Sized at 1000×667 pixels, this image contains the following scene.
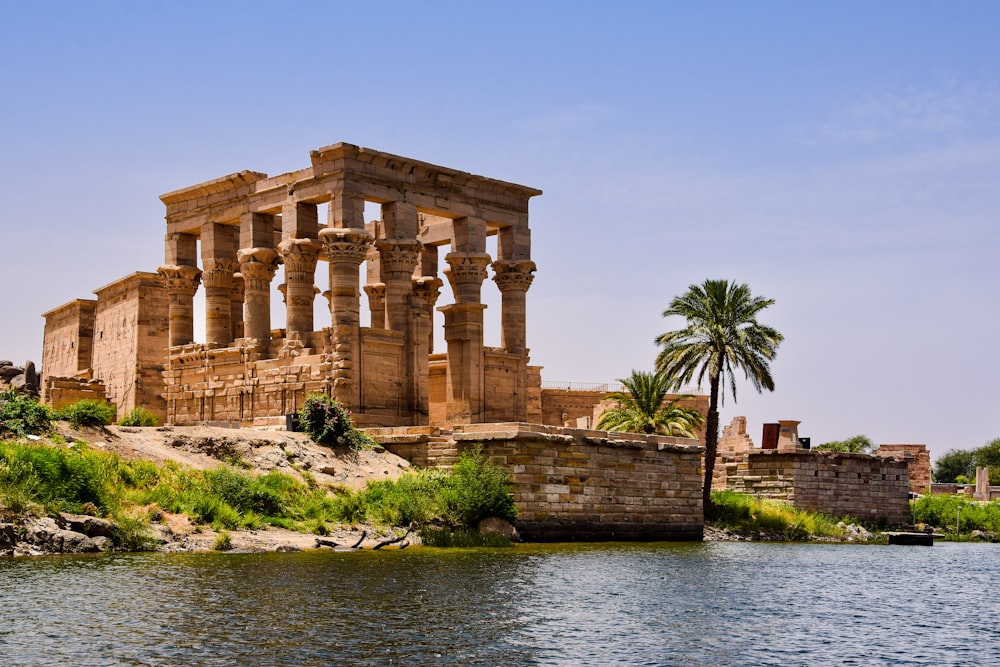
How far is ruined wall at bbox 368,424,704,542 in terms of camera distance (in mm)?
31281

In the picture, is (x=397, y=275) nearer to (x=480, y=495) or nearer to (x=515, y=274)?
(x=515, y=274)

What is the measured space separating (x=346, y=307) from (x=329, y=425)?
198 inches

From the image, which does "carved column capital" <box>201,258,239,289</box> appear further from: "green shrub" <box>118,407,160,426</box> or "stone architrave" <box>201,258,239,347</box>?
"green shrub" <box>118,407,160,426</box>

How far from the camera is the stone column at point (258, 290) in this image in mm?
39938

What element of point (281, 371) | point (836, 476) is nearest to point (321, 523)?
point (281, 371)

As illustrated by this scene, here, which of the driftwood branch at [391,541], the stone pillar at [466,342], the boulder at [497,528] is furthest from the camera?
the stone pillar at [466,342]

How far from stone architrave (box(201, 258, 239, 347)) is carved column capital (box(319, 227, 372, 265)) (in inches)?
256

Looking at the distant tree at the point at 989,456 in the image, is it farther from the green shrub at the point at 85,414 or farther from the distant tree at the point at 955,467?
the green shrub at the point at 85,414

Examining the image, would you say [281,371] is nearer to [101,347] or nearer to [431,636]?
[101,347]


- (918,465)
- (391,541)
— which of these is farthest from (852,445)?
(391,541)

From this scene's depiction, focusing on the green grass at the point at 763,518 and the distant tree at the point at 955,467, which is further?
the distant tree at the point at 955,467

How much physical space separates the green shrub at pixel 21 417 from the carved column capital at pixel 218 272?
14.7 m

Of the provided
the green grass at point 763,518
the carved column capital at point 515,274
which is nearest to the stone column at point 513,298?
the carved column capital at point 515,274

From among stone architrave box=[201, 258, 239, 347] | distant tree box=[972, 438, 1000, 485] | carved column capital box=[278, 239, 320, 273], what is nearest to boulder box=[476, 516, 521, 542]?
carved column capital box=[278, 239, 320, 273]
